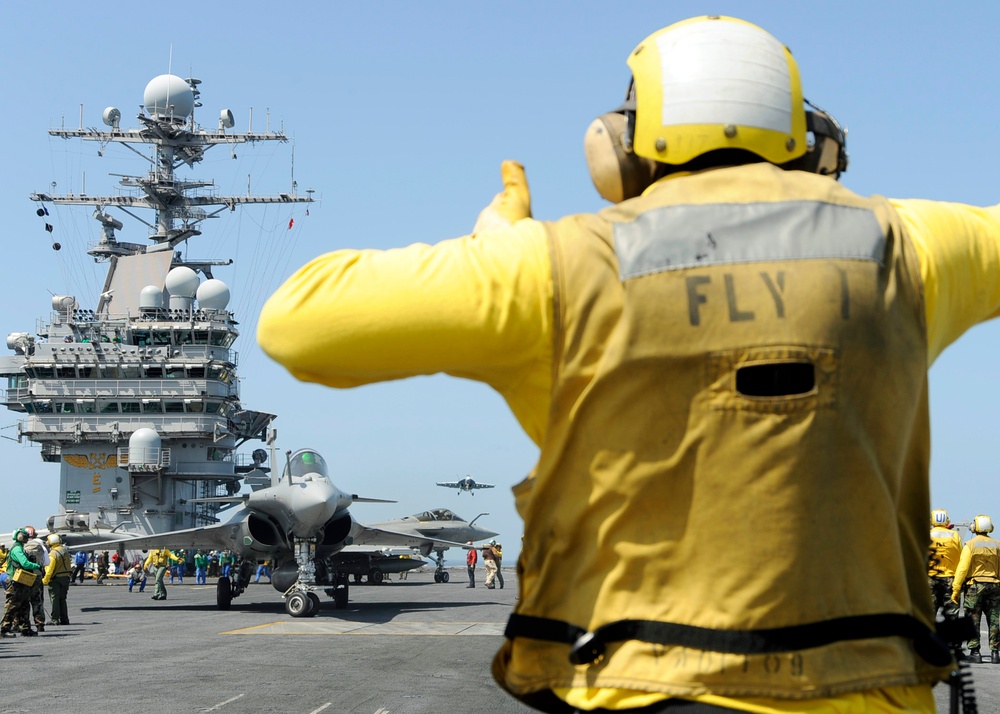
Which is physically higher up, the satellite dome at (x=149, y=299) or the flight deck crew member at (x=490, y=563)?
the satellite dome at (x=149, y=299)

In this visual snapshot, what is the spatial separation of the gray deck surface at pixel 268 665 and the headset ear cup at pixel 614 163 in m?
7.92

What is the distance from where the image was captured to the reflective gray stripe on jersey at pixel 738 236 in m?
1.67

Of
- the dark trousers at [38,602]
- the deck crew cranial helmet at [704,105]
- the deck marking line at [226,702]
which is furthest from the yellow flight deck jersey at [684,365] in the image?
the dark trousers at [38,602]

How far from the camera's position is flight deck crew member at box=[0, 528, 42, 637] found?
1858 centimetres

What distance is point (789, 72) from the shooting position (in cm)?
189

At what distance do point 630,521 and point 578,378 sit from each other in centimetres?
24

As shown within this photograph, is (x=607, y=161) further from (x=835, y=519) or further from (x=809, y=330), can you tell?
(x=835, y=519)

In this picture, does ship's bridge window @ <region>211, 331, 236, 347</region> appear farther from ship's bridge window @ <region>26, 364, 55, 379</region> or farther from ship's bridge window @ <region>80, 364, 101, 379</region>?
ship's bridge window @ <region>26, 364, 55, 379</region>

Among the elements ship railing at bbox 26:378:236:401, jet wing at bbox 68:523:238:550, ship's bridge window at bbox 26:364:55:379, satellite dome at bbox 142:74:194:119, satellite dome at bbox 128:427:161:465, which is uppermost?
satellite dome at bbox 142:74:194:119

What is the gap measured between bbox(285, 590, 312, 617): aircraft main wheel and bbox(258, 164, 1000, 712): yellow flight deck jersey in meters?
20.8

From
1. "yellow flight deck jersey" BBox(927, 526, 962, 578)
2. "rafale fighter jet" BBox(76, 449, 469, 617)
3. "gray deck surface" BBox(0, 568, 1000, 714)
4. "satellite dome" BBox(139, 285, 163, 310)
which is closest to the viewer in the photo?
"gray deck surface" BBox(0, 568, 1000, 714)

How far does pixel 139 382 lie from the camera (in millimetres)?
47469

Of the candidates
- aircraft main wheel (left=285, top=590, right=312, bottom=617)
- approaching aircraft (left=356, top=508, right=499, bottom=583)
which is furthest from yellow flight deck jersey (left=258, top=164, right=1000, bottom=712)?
approaching aircraft (left=356, top=508, right=499, bottom=583)

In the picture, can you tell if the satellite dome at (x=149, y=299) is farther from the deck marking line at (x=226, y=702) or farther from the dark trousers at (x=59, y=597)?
the deck marking line at (x=226, y=702)
